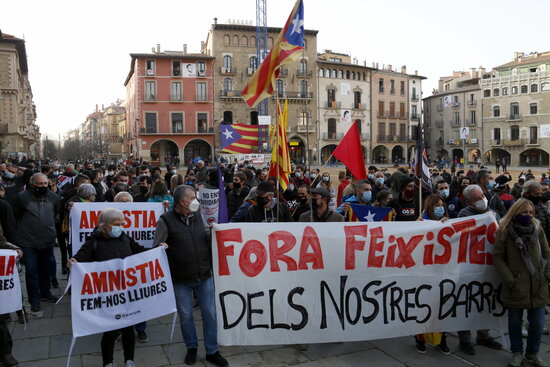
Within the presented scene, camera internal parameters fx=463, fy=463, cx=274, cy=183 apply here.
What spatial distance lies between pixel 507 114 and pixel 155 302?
207ft

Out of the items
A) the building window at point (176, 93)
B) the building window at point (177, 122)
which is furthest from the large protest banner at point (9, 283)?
the building window at point (176, 93)

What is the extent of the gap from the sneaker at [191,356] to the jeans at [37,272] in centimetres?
259

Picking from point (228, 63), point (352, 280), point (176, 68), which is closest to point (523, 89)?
point (228, 63)

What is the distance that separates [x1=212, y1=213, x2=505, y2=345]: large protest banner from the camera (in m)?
4.56

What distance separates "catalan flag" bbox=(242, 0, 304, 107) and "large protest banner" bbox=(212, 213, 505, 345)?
2585 mm

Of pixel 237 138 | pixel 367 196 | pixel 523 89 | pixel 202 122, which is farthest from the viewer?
pixel 523 89

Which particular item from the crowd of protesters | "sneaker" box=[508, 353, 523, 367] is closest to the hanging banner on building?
the crowd of protesters

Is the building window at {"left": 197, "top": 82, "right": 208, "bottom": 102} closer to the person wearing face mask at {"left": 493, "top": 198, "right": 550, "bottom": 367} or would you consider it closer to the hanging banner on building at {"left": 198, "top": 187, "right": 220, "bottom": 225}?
the hanging banner on building at {"left": 198, "top": 187, "right": 220, "bottom": 225}

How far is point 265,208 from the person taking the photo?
5656 mm

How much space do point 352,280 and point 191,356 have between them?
176 centimetres

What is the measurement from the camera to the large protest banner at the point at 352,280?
4562 millimetres

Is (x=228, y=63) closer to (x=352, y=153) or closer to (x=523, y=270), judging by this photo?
(x=352, y=153)

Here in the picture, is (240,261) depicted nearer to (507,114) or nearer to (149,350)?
(149,350)

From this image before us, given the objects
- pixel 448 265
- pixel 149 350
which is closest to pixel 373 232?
pixel 448 265
